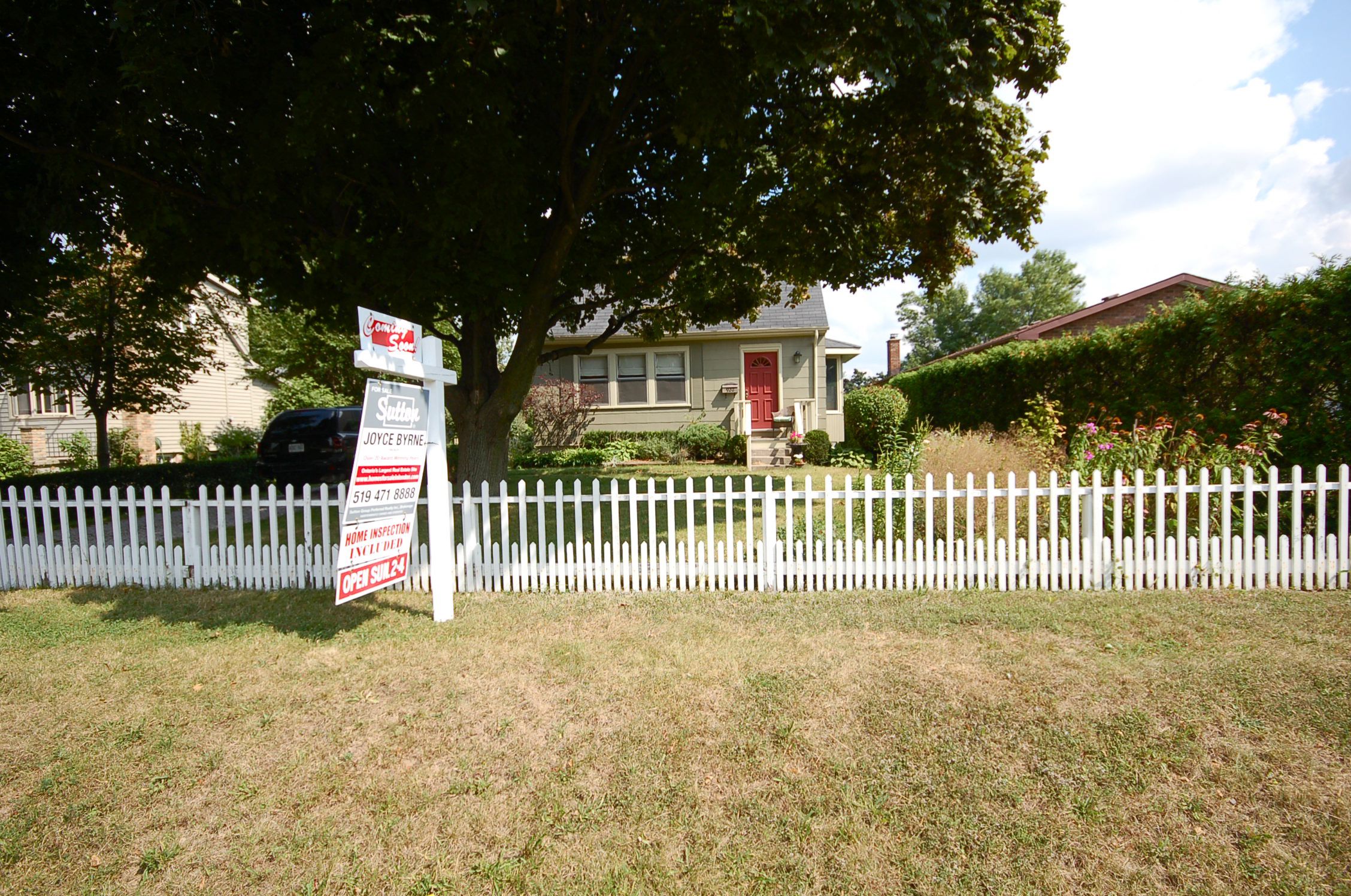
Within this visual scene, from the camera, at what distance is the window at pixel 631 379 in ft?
65.1

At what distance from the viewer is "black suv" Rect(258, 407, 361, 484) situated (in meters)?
13.8

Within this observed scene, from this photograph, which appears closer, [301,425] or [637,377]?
[301,425]

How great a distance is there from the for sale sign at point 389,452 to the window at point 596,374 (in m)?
14.2

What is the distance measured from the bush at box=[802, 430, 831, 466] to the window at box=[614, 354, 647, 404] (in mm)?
5180

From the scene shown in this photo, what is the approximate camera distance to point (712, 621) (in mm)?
5312

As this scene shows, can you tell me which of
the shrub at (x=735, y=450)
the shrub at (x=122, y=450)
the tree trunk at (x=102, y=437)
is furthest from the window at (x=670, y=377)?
the shrub at (x=122, y=450)

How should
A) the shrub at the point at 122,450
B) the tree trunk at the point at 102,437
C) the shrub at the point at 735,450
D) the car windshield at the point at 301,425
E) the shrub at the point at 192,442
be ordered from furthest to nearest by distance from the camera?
the shrub at the point at 192,442 < the shrub at the point at 122,450 < the shrub at the point at 735,450 < the tree trunk at the point at 102,437 < the car windshield at the point at 301,425

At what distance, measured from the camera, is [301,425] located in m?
14.0

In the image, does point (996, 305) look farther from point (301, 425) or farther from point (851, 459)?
point (301, 425)

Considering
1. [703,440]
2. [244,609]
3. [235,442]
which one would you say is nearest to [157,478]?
[244,609]

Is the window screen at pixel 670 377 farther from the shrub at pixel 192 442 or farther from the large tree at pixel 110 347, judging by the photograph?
the shrub at pixel 192 442

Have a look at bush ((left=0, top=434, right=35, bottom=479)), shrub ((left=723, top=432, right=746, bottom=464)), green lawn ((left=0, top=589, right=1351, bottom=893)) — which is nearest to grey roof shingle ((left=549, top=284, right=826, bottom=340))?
shrub ((left=723, top=432, right=746, bottom=464))

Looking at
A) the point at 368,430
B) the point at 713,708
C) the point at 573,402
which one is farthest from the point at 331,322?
the point at 573,402

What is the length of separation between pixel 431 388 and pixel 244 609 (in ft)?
8.68
